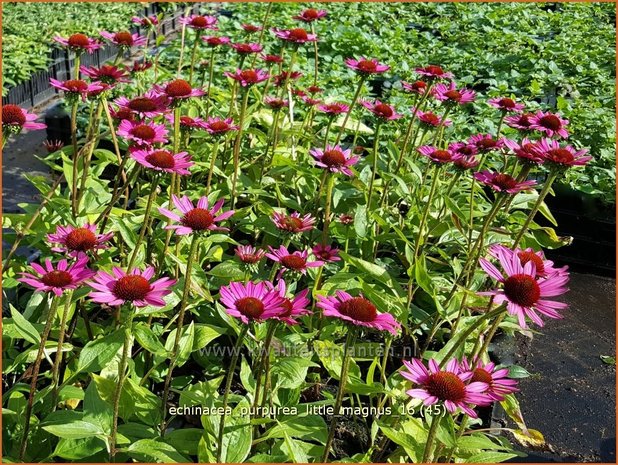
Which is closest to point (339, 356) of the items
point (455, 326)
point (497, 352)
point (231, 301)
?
point (455, 326)

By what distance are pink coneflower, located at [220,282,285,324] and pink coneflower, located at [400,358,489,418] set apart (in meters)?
0.23

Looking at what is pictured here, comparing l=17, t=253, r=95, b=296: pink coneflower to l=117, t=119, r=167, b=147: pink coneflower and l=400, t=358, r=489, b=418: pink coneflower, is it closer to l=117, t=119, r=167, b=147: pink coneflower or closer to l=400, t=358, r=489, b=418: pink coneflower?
l=117, t=119, r=167, b=147: pink coneflower

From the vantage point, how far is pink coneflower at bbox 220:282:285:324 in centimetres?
113

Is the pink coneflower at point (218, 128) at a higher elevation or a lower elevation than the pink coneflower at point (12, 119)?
lower

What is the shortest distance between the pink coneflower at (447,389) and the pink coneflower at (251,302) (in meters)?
0.23

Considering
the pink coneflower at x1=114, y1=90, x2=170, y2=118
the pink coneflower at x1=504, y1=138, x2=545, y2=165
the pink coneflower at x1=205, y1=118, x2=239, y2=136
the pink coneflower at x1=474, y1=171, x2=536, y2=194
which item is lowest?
the pink coneflower at x1=205, y1=118, x2=239, y2=136

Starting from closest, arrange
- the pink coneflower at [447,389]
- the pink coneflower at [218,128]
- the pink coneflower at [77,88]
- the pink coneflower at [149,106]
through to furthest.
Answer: the pink coneflower at [447,389]
the pink coneflower at [149,106]
the pink coneflower at [77,88]
the pink coneflower at [218,128]

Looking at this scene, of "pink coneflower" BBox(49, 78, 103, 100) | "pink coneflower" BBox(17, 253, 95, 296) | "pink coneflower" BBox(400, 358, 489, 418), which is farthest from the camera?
"pink coneflower" BBox(49, 78, 103, 100)

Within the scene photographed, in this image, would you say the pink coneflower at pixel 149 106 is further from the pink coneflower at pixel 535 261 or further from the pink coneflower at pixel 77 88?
the pink coneflower at pixel 535 261

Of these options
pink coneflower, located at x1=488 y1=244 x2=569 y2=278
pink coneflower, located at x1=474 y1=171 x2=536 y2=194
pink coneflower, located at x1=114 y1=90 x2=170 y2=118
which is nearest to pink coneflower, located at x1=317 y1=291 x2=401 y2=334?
pink coneflower, located at x1=488 y1=244 x2=569 y2=278

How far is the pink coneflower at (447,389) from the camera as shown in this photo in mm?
1081

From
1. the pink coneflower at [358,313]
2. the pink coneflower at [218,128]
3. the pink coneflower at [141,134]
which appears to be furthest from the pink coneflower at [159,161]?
the pink coneflower at [218,128]

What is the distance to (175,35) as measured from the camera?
573 cm

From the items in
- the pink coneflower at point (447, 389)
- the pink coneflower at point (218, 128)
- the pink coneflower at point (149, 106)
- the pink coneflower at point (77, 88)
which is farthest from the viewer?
the pink coneflower at point (218, 128)
